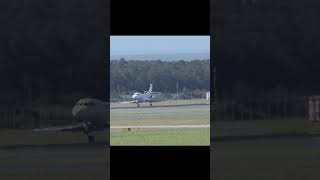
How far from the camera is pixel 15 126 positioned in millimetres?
6676

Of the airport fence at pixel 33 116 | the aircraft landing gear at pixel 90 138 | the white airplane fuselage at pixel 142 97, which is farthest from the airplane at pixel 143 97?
the airport fence at pixel 33 116

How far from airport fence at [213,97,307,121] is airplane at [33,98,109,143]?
119cm

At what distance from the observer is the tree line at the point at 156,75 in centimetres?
1065

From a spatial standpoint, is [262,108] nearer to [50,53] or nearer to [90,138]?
[90,138]

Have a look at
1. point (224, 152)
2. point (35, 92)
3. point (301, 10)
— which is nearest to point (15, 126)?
point (35, 92)

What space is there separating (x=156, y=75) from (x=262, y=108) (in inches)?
219

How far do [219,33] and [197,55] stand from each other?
2.74 m

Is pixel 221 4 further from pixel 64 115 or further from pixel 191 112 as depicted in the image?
pixel 191 112

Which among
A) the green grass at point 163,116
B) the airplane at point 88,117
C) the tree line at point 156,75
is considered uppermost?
the tree line at point 156,75

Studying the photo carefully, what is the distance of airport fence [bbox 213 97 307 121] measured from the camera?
687 cm

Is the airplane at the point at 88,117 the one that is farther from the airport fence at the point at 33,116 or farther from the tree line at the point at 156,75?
the tree line at the point at 156,75

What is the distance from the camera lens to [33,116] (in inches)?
265

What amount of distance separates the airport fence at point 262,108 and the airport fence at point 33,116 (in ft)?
5.17

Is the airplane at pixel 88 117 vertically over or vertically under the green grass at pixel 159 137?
over
